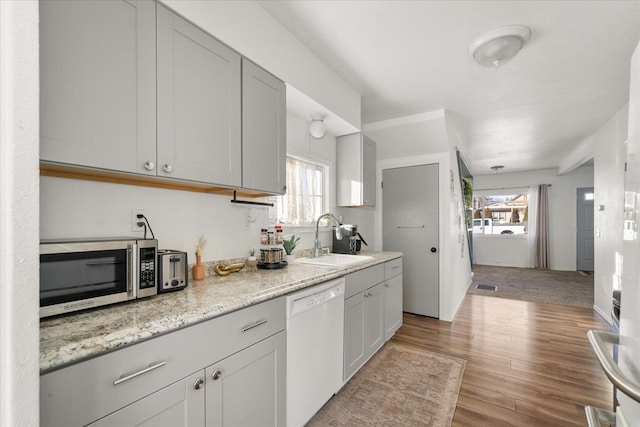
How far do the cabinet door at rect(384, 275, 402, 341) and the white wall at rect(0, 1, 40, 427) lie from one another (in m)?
2.58

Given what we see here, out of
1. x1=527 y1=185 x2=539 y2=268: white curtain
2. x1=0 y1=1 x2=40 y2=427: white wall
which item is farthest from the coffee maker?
x1=527 y1=185 x2=539 y2=268: white curtain

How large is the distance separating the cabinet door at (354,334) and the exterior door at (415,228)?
67.5 inches

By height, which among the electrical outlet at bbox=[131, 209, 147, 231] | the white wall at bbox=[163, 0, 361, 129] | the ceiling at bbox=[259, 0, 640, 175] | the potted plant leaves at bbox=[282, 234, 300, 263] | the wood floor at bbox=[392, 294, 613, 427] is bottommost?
the wood floor at bbox=[392, 294, 613, 427]

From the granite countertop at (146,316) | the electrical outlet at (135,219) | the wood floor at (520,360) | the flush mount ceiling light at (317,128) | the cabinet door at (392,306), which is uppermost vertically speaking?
the flush mount ceiling light at (317,128)

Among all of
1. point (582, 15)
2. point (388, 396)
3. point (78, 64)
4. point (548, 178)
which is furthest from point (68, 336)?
point (548, 178)

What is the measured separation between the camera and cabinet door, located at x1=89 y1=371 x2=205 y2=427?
892mm

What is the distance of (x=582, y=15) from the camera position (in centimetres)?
185

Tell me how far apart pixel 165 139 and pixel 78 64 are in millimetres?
378

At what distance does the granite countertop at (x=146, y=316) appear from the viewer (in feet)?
2.61

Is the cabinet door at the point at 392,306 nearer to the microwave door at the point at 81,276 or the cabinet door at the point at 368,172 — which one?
the cabinet door at the point at 368,172

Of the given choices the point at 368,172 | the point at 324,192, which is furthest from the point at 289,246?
the point at 368,172

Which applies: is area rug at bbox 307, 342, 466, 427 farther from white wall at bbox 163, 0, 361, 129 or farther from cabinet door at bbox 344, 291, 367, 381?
white wall at bbox 163, 0, 361, 129

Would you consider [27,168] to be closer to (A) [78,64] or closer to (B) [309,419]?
(A) [78,64]

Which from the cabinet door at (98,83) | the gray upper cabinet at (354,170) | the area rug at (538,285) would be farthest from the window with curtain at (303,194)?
the area rug at (538,285)
